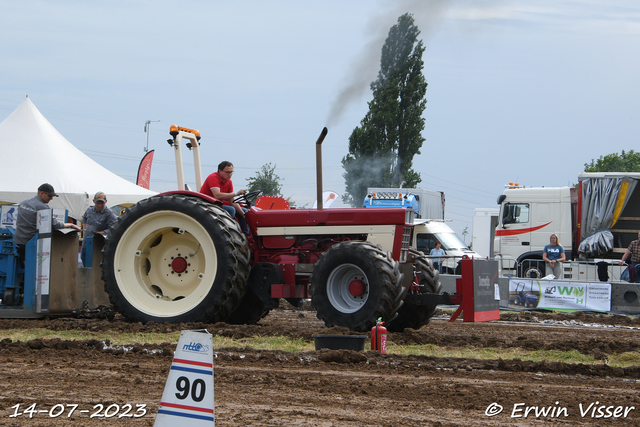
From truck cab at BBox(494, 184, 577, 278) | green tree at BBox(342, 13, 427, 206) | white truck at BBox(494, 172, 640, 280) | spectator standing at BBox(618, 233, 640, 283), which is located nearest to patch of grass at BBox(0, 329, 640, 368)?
spectator standing at BBox(618, 233, 640, 283)

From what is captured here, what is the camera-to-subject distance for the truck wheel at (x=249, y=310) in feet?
31.2

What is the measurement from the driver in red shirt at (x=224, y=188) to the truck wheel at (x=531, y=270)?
11.9 m

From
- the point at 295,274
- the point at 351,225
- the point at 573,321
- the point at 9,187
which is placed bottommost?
the point at 573,321

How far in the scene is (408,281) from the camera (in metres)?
8.55

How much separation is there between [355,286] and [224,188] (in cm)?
205

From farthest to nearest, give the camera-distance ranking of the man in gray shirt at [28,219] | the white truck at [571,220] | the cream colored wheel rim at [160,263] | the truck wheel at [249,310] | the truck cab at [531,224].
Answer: the truck cab at [531,224] < the white truck at [571,220] < the truck wheel at [249,310] < the man in gray shirt at [28,219] < the cream colored wheel rim at [160,263]

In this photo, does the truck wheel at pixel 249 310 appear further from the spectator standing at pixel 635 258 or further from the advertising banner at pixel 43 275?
the spectator standing at pixel 635 258

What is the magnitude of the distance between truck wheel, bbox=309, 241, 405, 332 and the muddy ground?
1.50 ft

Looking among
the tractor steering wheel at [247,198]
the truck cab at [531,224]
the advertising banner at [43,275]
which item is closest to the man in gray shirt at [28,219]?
the advertising banner at [43,275]

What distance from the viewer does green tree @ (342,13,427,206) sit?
37719 millimetres

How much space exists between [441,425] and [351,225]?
4914mm

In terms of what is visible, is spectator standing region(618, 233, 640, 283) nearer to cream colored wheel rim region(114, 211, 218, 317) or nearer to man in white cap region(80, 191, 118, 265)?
cream colored wheel rim region(114, 211, 218, 317)

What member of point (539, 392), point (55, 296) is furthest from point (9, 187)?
point (539, 392)

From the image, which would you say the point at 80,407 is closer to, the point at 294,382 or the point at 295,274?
the point at 294,382
